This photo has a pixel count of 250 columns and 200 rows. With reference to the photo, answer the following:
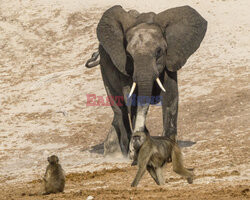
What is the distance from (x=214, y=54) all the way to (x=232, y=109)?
8832 mm

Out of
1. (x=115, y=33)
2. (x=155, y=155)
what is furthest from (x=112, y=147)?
(x=155, y=155)

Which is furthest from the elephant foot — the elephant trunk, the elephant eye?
the elephant eye

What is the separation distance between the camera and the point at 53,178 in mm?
9820

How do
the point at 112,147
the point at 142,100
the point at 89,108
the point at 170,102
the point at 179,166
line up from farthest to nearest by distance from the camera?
the point at 89,108 → the point at 112,147 → the point at 170,102 → the point at 142,100 → the point at 179,166

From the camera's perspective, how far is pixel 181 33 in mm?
14391

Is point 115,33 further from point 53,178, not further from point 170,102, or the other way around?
point 53,178

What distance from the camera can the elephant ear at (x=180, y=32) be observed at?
14.1 m

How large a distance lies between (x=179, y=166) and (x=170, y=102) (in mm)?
4675

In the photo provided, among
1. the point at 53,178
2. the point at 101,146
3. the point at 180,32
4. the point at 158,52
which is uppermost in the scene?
the point at 180,32

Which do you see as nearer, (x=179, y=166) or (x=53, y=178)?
(x=179, y=166)

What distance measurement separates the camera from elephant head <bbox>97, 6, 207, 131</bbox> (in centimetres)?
1335

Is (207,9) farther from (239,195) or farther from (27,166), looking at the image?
(239,195)

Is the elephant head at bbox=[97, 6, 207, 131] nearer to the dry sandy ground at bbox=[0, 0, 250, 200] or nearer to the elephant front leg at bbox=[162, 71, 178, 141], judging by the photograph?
the elephant front leg at bbox=[162, 71, 178, 141]

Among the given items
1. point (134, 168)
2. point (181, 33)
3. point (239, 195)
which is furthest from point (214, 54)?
point (239, 195)
